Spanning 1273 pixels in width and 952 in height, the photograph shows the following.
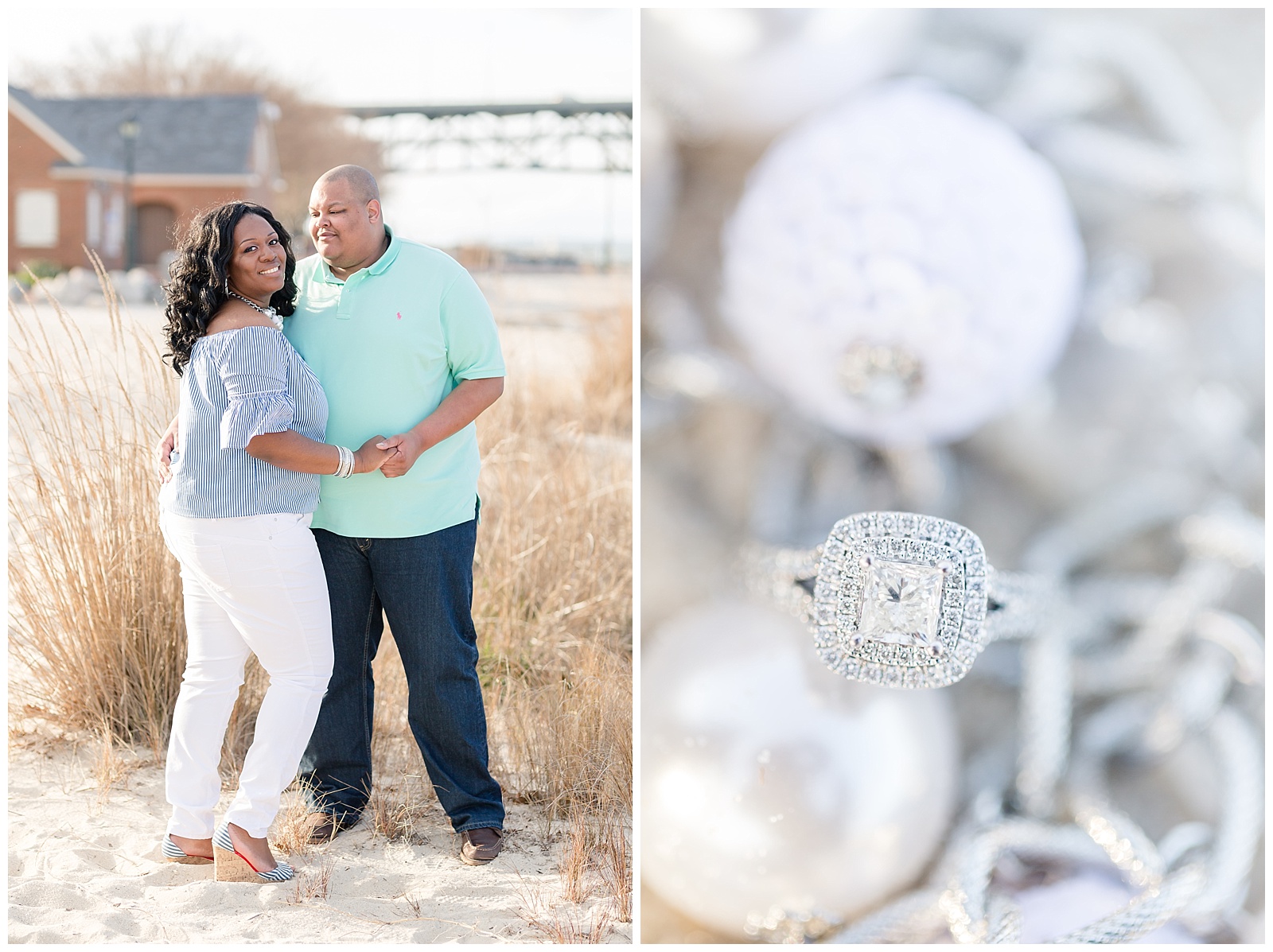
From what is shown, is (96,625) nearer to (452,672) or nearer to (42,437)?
(42,437)

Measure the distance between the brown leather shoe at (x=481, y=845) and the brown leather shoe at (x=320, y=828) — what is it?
0.53ft

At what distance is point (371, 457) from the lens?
1.08m

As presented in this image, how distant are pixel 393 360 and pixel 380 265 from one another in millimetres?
115

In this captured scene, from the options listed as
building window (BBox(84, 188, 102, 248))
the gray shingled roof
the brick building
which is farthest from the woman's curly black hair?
the gray shingled roof

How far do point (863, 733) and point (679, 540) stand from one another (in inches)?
9.7

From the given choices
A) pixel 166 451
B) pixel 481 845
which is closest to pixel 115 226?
pixel 166 451

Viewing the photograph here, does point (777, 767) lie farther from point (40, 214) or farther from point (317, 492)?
point (40, 214)

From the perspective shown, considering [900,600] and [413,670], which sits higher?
Answer: [900,600]

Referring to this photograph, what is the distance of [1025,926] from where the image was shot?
0.81 meters

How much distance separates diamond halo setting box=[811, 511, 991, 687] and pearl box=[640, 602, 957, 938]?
20 millimetres

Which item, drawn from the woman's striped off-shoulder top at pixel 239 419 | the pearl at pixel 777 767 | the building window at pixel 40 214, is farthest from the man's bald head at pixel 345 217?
the building window at pixel 40 214

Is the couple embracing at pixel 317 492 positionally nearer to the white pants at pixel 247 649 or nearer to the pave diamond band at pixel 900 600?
the white pants at pixel 247 649

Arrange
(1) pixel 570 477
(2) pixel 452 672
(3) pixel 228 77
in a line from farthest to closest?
(3) pixel 228 77 < (1) pixel 570 477 < (2) pixel 452 672

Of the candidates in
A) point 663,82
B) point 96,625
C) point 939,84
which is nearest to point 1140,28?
point 939,84
